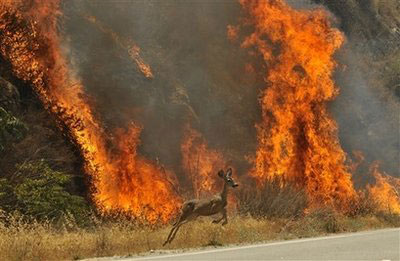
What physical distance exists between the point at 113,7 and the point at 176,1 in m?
4.48

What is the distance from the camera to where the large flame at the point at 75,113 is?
23.5 m

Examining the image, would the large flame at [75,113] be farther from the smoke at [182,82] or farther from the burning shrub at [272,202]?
the burning shrub at [272,202]

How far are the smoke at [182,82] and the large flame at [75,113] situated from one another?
1.34 metres

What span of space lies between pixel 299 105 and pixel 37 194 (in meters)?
15.0

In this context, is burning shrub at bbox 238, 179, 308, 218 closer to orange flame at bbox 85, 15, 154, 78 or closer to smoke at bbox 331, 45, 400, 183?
orange flame at bbox 85, 15, 154, 78

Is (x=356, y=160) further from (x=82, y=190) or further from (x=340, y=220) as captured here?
(x=82, y=190)

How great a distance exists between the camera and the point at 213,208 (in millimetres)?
15586

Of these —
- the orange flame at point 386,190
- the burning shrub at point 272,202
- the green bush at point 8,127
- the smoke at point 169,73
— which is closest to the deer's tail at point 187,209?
the burning shrub at point 272,202

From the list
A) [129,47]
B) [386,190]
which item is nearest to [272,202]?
[129,47]

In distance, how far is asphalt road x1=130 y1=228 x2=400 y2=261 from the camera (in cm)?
1167

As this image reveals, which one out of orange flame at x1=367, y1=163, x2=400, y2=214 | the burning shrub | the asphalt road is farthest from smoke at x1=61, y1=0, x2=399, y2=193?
the asphalt road

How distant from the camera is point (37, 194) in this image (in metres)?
17.2

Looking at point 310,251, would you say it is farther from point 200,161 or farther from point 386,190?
point 386,190

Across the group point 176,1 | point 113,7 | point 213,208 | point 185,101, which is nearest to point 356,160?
point 185,101
